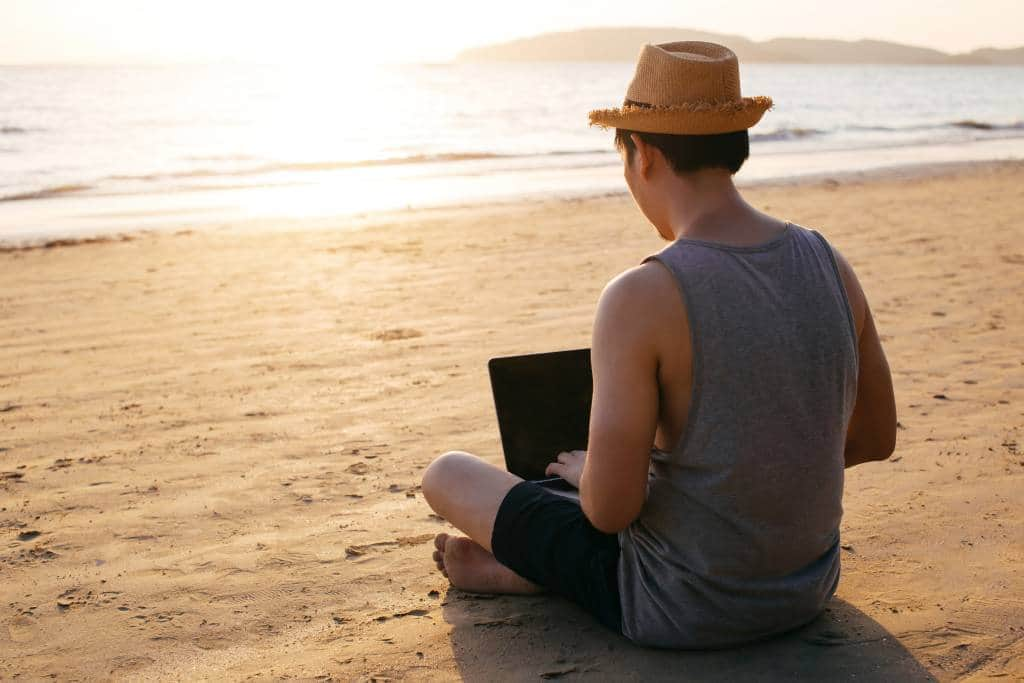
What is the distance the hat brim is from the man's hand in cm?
Answer: 92

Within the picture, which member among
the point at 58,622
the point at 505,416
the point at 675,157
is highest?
the point at 675,157

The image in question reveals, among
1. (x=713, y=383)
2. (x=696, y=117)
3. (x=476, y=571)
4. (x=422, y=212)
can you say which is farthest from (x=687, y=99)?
(x=422, y=212)

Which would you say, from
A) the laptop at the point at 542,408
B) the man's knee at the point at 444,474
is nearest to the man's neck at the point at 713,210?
the laptop at the point at 542,408

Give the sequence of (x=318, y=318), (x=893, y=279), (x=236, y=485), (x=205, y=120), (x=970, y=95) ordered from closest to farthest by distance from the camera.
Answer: (x=236, y=485)
(x=318, y=318)
(x=893, y=279)
(x=205, y=120)
(x=970, y=95)

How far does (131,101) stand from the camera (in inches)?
1489

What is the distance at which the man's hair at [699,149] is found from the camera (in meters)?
1.92

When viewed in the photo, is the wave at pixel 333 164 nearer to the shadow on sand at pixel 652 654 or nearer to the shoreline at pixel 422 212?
the shoreline at pixel 422 212

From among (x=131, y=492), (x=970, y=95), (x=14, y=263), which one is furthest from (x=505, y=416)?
(x=970, y=95)

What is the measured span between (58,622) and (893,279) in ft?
17.9

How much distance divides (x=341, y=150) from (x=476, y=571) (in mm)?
19005

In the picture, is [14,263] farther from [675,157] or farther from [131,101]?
[131,101]

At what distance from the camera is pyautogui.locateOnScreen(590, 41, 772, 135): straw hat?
188 cm

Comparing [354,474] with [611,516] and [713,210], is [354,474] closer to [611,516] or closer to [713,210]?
[611,516]

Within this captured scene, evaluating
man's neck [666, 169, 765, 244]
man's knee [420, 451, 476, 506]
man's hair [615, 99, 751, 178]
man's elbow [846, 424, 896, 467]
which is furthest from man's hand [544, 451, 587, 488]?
man's hair [615, 99, 751, 178]
